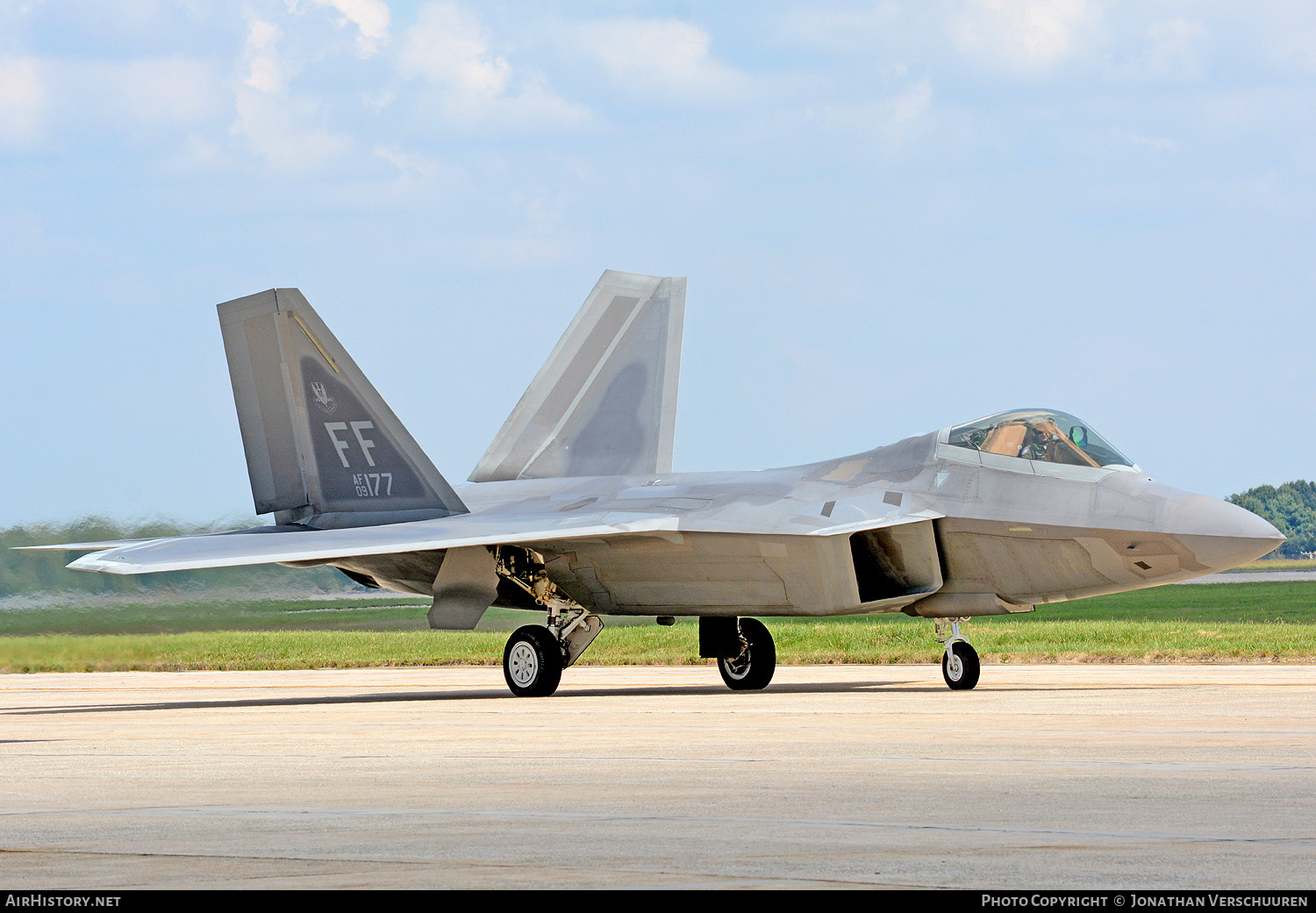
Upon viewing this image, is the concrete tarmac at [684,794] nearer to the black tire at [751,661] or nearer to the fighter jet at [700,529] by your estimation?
the fighter jet at [700,529]

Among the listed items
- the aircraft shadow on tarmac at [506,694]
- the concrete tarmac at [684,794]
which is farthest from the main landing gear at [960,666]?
the concrete tarmac at [684,794]

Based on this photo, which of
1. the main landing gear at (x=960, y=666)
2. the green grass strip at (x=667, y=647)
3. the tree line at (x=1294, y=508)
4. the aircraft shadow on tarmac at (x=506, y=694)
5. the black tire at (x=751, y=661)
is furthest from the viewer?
the tree line at (x=1294, y=508)

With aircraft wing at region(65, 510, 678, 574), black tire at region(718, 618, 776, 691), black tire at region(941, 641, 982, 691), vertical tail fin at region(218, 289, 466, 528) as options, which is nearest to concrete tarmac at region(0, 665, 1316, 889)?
black tire at region(941, 641, 982, 691)

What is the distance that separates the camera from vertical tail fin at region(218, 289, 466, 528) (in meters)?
20.2

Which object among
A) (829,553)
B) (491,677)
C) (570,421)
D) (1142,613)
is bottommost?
(1142,613)

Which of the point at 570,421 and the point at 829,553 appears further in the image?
the point at 570,421

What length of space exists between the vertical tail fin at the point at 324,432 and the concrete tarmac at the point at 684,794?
3.97 m

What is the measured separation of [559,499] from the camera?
19453mm

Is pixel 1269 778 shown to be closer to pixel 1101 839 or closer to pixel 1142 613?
pixel 1101 839

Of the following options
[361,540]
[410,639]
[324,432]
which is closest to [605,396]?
[324,432]

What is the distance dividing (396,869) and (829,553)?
1121 centimetres

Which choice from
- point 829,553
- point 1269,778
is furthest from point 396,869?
point 829,553

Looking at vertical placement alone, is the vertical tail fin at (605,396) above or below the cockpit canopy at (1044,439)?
above

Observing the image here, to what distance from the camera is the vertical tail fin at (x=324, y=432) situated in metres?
20.2
